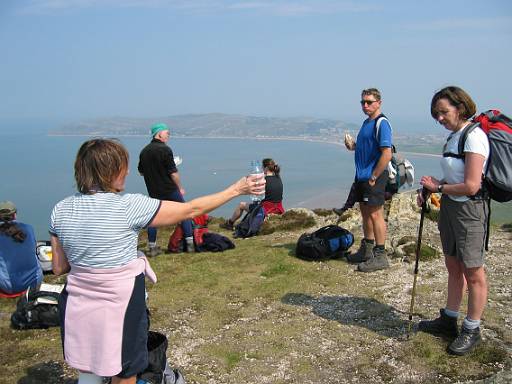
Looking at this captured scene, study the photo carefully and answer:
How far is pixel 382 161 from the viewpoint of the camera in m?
7.51

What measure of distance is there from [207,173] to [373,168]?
101315 millimetres

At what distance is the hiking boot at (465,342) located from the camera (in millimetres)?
5082

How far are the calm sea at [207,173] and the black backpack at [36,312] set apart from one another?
50.1 m

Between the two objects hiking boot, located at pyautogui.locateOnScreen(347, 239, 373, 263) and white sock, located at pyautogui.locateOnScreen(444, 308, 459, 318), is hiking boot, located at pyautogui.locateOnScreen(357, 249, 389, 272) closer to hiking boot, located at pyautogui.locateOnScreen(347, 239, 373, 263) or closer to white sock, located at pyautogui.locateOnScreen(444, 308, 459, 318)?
hiking boot, located at pyautogui.locateOnScreen(347, 239, 373, 263)

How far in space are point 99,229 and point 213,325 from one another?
12.0ft

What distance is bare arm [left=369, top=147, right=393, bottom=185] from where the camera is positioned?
7431 mm

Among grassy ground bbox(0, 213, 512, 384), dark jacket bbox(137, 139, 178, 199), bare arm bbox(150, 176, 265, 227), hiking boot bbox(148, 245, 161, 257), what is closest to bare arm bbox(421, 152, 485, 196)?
grassy ground bbox(0, 213, 512, 384)

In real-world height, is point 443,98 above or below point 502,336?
above

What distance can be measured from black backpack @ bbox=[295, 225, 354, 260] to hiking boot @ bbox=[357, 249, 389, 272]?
0.75m

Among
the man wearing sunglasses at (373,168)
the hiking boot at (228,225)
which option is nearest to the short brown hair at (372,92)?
the man wearing sunglasses at (373,168)

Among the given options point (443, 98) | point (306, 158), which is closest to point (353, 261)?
point (443, 98)

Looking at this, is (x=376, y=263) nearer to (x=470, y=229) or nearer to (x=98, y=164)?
(x=470, y=229)

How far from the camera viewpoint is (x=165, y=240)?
1259 centimetres

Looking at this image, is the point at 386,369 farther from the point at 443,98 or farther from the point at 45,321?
the point at 45,321
